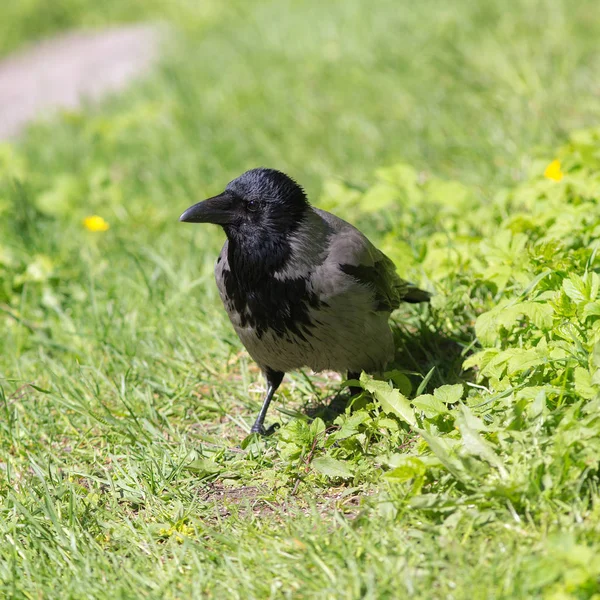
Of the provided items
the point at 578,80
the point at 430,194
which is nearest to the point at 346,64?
the point at 578,80

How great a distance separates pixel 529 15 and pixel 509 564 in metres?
6.54

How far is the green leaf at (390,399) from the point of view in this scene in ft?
10.6

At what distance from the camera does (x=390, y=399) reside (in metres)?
3.27

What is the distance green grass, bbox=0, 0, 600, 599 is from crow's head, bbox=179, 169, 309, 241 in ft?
2.59

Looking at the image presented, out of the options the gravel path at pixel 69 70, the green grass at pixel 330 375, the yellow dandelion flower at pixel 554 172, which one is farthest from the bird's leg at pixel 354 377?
the gravel path at pixel 69 70

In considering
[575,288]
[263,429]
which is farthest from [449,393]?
[263,429]

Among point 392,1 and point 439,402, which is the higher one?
point 392,1

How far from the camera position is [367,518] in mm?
2713

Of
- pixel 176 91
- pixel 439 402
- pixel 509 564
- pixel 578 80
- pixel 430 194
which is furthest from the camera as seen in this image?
pixel 176 91

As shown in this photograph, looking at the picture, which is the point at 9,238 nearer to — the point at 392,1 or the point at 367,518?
the point at 367,518

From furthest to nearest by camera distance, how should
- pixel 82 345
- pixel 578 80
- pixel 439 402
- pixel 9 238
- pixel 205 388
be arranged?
pixel 578 80
pixel 9 238
pixel 82 345
pixel 205 388
pixel 439 402

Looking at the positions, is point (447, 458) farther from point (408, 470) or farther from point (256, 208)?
point (256, 208)

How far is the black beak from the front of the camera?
3.57 m

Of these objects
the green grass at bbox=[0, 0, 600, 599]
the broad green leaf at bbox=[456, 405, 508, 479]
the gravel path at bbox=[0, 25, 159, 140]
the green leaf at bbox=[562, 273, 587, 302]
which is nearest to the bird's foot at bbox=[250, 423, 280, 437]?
the green grass at bbox=[0, 0, 600, 599]
